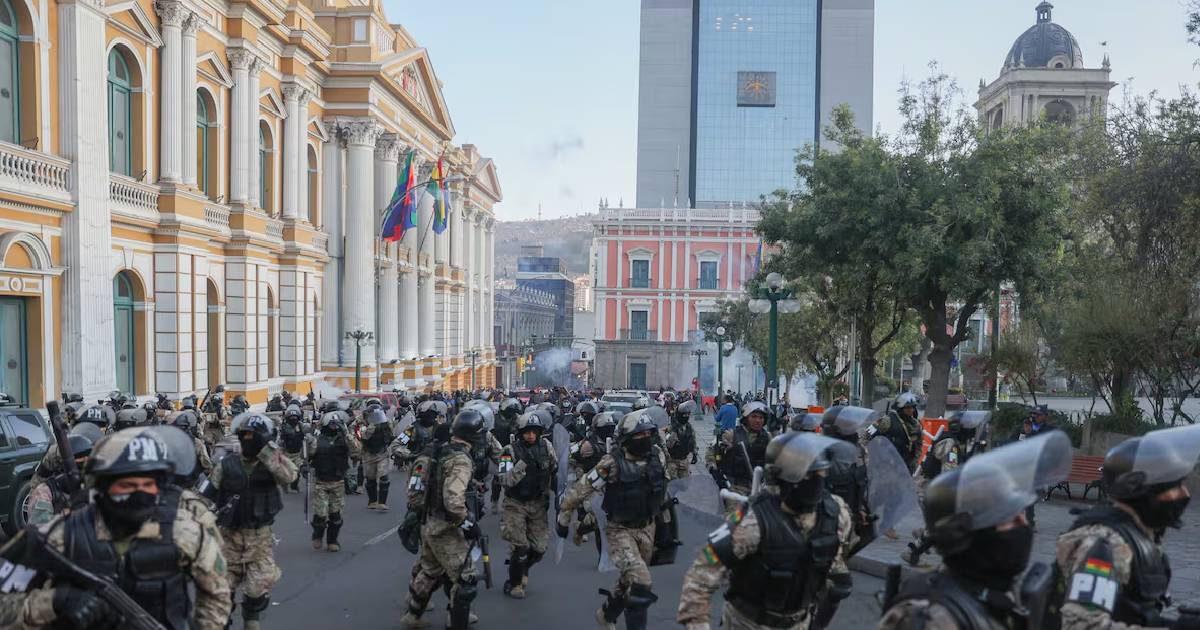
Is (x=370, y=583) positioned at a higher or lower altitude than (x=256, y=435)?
lower

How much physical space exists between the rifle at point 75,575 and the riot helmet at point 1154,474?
405cm

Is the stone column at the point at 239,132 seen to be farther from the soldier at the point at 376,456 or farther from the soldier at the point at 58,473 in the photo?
the soldier at the point at 58,473

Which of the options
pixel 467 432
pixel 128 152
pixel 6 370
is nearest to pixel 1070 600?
pixel 467 432

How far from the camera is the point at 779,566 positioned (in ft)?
15.9

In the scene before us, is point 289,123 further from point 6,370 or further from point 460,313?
point 460,313

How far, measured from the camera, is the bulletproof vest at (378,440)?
47.8 feet

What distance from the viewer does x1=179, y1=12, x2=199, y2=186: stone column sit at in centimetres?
2408

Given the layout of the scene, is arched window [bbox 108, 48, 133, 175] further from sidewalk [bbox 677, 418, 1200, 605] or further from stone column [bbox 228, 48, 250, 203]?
sidewalk [bbox 677, 418, 1200, 605]

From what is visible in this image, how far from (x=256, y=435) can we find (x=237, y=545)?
0.98 m

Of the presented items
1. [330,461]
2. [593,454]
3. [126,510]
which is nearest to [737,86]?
[330,461]

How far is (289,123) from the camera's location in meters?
31.6

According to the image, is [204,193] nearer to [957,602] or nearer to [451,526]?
[451,526]

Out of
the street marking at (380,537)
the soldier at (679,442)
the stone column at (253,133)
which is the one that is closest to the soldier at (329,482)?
the street marking at (380,537)

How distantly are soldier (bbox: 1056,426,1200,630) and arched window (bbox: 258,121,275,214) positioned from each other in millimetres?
29089
